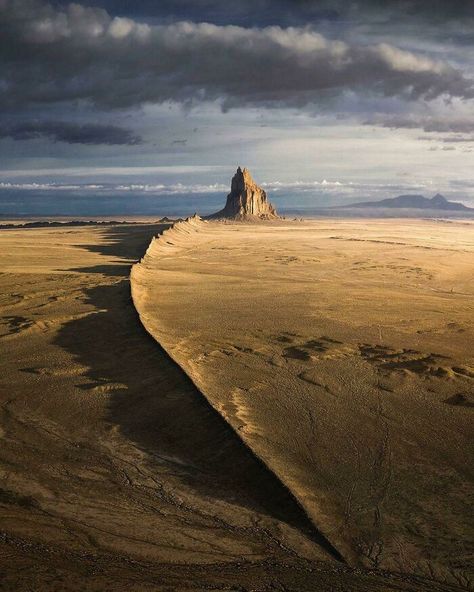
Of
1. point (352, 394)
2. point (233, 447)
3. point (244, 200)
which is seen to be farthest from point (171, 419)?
point (244, 200)

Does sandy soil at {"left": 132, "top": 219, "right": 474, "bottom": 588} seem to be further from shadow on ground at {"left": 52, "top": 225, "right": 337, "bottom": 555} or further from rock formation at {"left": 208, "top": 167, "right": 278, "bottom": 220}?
rock formation at {"left": 208, "top": 167, "right": 278, "bottom": 220}

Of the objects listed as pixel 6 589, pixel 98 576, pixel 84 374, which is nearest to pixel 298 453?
pixel 98 576

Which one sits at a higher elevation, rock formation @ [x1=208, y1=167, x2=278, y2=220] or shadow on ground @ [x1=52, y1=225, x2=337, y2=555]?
rock formation @ [x1=208, y1=167, x2=278, y2=220]

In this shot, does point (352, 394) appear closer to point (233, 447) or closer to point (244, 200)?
point (233, 447)

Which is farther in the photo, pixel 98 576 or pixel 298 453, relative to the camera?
pixel 298 453

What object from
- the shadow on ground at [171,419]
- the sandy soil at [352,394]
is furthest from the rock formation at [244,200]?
the shadow on ground at [171,419]

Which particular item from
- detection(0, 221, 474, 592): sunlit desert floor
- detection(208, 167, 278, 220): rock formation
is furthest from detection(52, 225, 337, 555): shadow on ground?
detection(208, 167, 278, 220): rock formation

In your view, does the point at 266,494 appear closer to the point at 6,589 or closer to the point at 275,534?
the point at 275,534

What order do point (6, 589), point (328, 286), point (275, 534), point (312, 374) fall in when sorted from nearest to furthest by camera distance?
point (6, 589) < point (275, 534) < point (312, 374) < point (328, 286)
